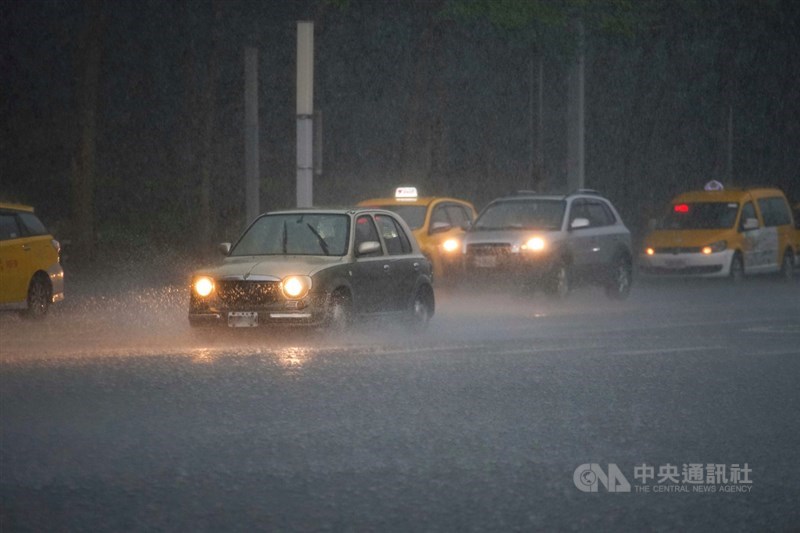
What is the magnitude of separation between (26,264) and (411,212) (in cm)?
852

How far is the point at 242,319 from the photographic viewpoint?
1602 cm

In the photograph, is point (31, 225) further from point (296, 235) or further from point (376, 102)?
point (376, 102)

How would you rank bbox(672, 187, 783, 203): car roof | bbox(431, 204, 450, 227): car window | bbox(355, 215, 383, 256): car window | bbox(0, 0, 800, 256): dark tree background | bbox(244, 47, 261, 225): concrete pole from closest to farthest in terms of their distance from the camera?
bbox(355, 215, 383, 256): car window < bbox(431, 204, 450, 227): car window < bbox(672, 187, 783, 203): car roof < bbox(244, 47, 261, 225): concrete pole < bbox(0, 0, 800, 256): dark tree background

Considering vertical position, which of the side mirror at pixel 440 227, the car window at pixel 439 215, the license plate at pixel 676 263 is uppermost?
the car window at pixel 439 215

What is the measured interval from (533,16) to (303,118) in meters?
11.9

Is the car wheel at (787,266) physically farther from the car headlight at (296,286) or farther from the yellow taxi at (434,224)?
the car headlight at (296,286)

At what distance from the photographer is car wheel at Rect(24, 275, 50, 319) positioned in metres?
19.8

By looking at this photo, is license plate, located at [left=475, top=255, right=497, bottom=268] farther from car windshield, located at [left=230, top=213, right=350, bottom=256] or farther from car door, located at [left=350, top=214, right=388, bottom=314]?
car windshield, located at [left=230, top=213, right=350, bottom=256]

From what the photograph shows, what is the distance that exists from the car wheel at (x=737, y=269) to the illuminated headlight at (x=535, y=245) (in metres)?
7.69

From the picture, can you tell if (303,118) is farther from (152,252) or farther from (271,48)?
(271,48)

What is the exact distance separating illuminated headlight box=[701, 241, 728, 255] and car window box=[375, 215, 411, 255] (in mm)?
12766

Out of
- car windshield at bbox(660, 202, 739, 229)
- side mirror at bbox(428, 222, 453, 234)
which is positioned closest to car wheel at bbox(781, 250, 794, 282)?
car windshield at bbox(660, 202, 739, 229)

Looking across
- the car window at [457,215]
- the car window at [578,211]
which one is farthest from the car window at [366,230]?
the car window at [457,215]

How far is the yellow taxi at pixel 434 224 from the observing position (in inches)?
1003
